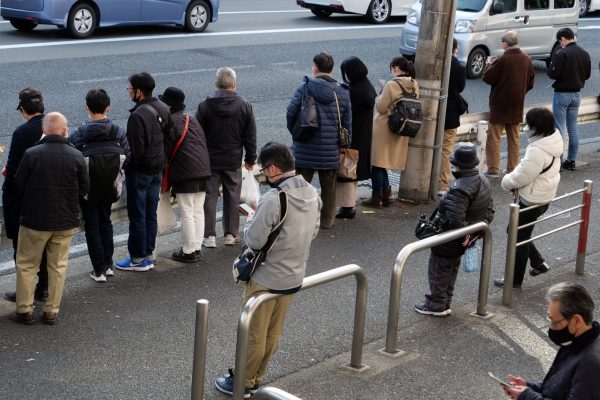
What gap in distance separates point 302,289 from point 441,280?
6.46ft

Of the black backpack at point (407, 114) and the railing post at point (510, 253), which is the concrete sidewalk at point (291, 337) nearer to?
the railing post at point (510, 253)

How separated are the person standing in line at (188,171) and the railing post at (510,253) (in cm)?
261

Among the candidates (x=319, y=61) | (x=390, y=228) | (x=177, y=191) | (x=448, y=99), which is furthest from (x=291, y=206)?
(x=448, y=99)

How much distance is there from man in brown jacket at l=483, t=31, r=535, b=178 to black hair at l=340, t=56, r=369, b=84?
A: 2610 millimetres

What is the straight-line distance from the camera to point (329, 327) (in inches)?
304

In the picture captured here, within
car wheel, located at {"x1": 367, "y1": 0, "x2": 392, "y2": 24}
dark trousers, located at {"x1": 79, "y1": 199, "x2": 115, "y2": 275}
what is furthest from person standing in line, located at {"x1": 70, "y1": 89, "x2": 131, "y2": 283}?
car wheel, located at {"x1": 367, "y1": 0, "x2": 392, "y2": 24}

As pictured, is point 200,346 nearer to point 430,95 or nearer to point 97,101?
point 97,101

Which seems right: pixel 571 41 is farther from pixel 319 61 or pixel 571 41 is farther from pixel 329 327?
pixel 329 327

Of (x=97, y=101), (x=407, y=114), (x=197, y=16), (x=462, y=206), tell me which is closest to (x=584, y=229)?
(x=462, y=206)

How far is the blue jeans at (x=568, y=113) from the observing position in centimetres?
1304

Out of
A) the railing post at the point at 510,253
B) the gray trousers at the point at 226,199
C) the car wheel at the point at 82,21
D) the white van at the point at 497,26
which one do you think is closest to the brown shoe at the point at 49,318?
the gray trousers at the point at 226,199

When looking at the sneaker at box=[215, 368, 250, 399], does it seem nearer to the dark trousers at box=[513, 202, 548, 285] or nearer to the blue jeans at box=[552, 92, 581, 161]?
the dark trousers at box=[513, 202, 548, 285]

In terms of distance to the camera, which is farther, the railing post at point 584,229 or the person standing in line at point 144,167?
the railing post at point 584,229

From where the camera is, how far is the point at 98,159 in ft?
26.0
